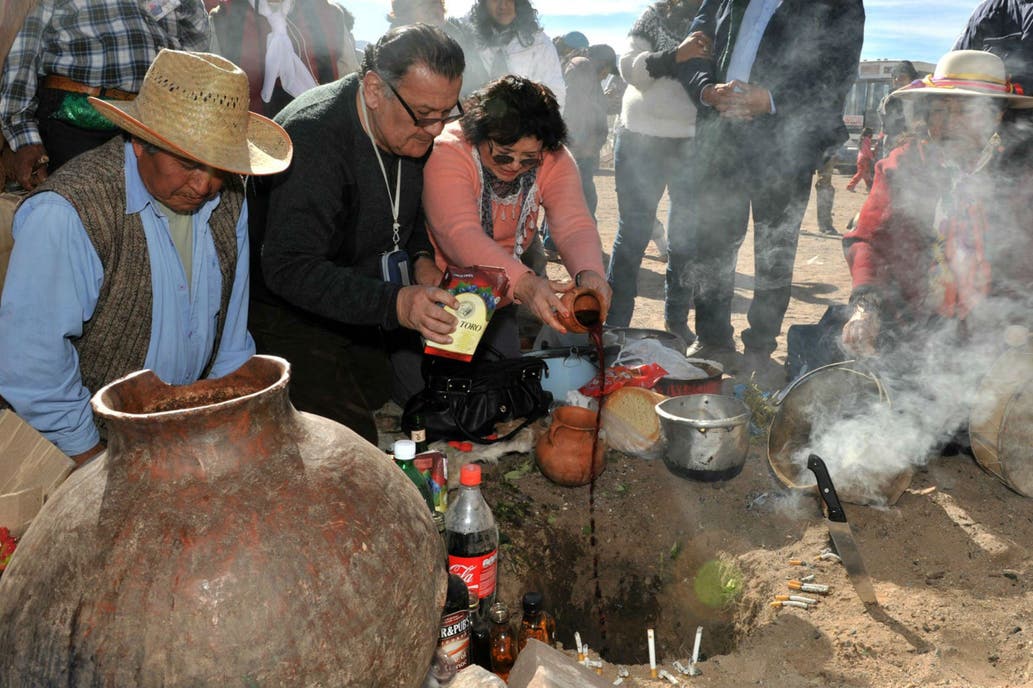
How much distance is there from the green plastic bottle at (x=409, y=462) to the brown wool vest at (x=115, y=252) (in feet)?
3.02

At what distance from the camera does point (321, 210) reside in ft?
11.5

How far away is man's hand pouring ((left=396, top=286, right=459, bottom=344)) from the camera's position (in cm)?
331

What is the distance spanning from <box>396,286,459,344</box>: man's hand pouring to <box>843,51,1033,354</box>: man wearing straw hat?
239 cm

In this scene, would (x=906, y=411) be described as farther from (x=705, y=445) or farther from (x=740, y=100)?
(x=740, y=100)

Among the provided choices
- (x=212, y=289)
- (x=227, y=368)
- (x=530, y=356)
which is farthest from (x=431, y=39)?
(x=530, y=356)

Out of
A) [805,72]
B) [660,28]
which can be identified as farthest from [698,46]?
[660,28]

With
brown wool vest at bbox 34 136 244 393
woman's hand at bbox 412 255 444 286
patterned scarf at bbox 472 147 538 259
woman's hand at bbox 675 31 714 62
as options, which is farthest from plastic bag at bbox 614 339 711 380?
brown wool vest at bbox 34 136 244 393

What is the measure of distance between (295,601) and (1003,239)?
14.4ft

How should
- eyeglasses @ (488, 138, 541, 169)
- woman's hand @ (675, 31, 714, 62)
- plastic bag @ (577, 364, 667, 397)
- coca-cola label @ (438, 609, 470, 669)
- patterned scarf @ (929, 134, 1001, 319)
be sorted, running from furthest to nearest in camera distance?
woman's hand @ (675, 31, 714, 62)
plastic bag @ (577, 364, 667, 397)
patterned scarf @ (929, 134, 1001, 319)
eyeglasses @ (488, 138, 541, 169)
coca-cola label @ (438, 609, 470, 669)

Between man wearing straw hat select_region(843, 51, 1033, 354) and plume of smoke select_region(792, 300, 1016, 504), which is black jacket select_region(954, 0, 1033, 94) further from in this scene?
plume of smoke select_region(792, 300, 1016, 504)

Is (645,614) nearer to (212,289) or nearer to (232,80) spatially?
(212,289)

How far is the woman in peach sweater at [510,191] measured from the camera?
3.92 metres

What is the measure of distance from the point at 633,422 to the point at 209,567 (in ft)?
10.6

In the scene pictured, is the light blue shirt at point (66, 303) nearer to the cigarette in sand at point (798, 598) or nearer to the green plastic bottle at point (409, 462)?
the green plastic bottle at point (409, 462)
